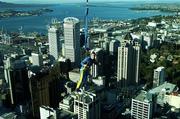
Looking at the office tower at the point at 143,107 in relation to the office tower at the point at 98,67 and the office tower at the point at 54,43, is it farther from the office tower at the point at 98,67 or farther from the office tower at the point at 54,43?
the office tower at the point at 54,43

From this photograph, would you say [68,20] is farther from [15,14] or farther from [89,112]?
[15,14]

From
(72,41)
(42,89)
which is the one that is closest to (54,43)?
(72,41)

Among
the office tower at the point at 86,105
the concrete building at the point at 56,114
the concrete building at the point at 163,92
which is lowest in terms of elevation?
the concrete building at the point at 163,92

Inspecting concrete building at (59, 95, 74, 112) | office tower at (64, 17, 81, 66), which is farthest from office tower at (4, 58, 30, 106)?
office tower at (64, 17, 81, 66)

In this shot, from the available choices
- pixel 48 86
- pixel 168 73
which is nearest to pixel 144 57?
pixel 168 73

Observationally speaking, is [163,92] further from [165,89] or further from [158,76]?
[158,76]

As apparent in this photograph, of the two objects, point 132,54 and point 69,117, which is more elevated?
point 132,54

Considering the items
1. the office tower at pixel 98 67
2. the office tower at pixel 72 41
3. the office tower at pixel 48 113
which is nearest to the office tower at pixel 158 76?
the office tower at pixel 98 67
